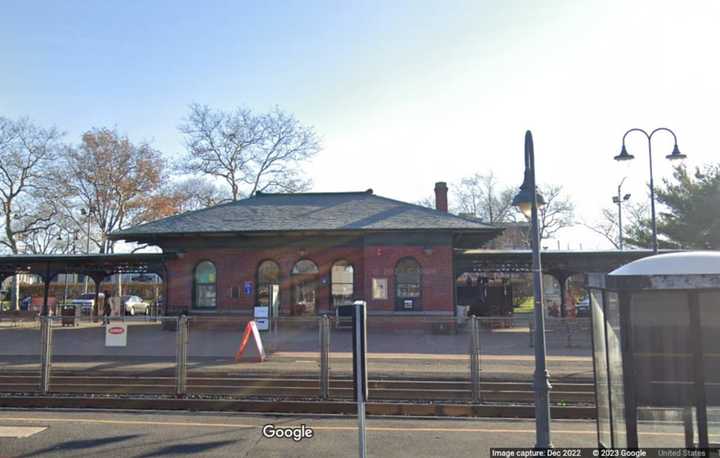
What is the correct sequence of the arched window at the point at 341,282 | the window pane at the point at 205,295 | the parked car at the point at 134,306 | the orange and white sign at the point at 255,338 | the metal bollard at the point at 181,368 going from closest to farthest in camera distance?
the metal bollard at the point at 181,368 → the orange and white sign at the point at 255,338 → the arched window at the point at 341,282 → the window pane at the point at 205,295 → the parked car at the point at 134,306

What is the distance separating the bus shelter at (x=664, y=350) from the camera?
4621 mm

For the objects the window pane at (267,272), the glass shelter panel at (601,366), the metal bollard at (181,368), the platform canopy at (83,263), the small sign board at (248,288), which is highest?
the platform canopy at (83,263)

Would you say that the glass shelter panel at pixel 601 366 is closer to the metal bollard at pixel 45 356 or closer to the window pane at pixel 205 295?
the metal bollard at pixel 45 356

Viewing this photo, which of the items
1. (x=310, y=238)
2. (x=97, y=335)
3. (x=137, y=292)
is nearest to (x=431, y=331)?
(x=310, y=238)

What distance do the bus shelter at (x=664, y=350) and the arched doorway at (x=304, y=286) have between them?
21474 mm

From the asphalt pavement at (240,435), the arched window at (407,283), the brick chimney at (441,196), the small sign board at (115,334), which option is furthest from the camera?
the brick chimney at (441,196)

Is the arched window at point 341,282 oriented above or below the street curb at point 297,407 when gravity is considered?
above

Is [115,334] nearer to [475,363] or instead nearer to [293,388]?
[293,388]

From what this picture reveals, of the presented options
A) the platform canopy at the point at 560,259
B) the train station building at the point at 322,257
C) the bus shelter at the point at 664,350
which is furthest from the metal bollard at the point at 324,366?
the platform canopy at the point at 560,259

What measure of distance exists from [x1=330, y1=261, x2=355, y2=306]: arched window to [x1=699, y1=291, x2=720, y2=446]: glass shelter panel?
2134cm

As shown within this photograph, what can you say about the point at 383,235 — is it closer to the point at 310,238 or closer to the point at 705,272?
the point at 310,238

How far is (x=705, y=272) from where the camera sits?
14.9 feet

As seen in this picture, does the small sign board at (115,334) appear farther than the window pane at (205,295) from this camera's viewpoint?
No

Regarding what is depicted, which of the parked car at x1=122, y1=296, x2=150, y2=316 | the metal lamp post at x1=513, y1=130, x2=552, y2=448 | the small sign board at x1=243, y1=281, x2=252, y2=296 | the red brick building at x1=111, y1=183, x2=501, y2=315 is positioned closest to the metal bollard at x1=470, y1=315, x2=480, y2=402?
the metal lamp post at x1=513, y1=130, x2=552, y2=448
